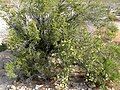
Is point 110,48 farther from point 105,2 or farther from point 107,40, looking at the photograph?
point 105,2

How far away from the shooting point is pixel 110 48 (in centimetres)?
1045

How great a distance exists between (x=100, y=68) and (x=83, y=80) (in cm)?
86

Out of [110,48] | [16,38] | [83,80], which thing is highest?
[16,38]

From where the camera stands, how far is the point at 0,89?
1059cm

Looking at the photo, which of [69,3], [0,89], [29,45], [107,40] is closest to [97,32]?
[107,40]

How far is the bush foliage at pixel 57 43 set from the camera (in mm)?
10062

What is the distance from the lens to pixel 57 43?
10469mm

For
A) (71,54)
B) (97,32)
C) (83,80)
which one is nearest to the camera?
(71,54)

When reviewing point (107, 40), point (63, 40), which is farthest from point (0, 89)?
point (107, 40)

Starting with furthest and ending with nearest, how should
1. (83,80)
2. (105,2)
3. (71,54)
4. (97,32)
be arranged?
(105,2), (97,32), (83,80), (71,54)

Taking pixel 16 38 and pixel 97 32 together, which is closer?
pixel 16 38

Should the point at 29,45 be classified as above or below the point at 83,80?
above

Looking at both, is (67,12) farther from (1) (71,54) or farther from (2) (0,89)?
(2) (0,89)

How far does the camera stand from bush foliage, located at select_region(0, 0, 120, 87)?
1006 centimetres
